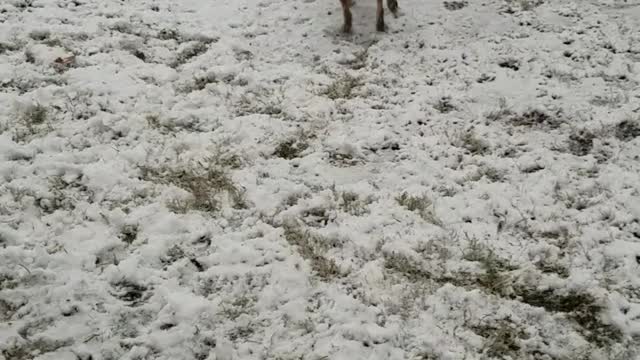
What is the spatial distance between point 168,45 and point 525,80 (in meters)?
4.87

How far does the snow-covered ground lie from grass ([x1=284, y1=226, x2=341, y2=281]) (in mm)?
26

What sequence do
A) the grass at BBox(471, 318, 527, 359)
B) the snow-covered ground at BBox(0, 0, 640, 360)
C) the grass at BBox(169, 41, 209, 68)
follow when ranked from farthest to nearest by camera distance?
the grass at BBox(169, 41, 209, 68) < the snow-covered ground at BBox(0, 0, 640, 360) < the grass at BBox(471, 318, 527, 359)

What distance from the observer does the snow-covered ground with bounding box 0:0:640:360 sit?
4.32 m

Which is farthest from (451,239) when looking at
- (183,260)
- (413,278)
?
(183,260)

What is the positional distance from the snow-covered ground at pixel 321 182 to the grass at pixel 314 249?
0.03 metres

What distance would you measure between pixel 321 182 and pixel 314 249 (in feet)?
3.29

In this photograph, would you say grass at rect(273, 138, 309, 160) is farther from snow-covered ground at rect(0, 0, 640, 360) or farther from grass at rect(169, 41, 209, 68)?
grass at rect(169, 41, 209, 68)

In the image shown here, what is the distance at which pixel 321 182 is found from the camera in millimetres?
5828

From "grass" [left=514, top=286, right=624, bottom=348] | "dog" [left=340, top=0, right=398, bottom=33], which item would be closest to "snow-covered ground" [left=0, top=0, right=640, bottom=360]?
"grass" [left=514, top=286, right=624, bottom=348]

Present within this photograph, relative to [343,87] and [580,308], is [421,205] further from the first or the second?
[343,87]

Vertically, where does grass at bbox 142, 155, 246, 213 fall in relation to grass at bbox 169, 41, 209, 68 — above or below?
below

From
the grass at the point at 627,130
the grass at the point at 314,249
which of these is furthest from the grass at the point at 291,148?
the grass at the point at 627,130

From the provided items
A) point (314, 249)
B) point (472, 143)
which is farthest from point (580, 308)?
point (472, 143)

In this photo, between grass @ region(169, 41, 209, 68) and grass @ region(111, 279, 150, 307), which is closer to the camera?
grass @ region(111, 279, 150, 307)
